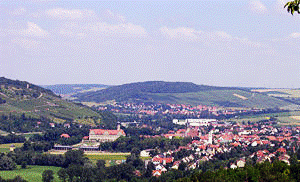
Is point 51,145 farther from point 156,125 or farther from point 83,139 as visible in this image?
point 156,125

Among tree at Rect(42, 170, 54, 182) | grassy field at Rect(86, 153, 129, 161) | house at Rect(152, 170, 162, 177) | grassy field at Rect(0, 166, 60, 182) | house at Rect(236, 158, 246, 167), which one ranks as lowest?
grassy field at Rect(86, 153, 129, 161)

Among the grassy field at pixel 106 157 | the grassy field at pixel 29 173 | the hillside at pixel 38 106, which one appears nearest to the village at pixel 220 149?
the grassy field at pixel 106 157

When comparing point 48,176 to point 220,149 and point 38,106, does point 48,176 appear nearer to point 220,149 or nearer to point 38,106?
point 220,149

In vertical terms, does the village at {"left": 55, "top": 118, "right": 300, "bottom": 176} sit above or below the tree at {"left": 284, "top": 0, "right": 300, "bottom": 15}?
below

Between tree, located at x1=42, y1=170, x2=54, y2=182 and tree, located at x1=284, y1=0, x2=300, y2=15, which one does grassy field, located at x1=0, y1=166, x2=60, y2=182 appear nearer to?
tree, located at x1=42, y1=170, x2=54, y2=182

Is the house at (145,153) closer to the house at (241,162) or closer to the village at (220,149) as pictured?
the village at (220,149)

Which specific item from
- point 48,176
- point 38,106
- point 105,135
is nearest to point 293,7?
point 48,176

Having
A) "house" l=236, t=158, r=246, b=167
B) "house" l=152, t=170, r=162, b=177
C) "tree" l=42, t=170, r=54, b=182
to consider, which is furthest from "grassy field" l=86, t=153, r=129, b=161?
"tree" l=42, t=170, r=54, b=182

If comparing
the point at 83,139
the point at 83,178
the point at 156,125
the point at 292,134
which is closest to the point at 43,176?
the point at 83,178
